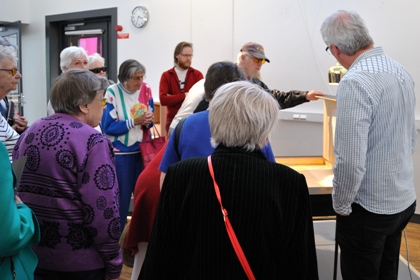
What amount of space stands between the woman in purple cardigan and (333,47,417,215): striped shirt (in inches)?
35.8

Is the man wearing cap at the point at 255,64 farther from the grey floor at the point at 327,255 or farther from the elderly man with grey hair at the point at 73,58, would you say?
the elderly man with grey hair at the point at 73,58

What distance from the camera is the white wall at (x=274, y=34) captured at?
14.9 ft

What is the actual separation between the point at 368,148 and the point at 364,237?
0.37m

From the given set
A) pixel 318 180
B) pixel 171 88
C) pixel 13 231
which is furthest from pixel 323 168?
pixel 171 88

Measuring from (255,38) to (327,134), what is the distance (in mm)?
2616

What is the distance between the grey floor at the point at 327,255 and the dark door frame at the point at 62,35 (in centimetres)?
436

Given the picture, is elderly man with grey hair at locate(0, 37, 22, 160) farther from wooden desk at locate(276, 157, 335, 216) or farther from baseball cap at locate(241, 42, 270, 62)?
baseball cap at locate(241, 42, 270, 62)

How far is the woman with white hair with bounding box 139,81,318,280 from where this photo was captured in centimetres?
137

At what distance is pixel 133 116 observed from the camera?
11.5ft

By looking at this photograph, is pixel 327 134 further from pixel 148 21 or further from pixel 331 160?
pixel 148 21

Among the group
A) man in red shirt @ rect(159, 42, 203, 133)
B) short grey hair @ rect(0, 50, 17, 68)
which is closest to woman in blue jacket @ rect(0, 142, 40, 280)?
short grey hair @ rect(0, 50, 17, 68)

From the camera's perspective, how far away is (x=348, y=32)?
2.01 meters

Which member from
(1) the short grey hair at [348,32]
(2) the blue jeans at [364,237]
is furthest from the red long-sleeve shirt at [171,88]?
(2) the blue jeans at [364,237]

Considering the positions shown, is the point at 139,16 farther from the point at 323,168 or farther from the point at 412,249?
the point at 412,249
